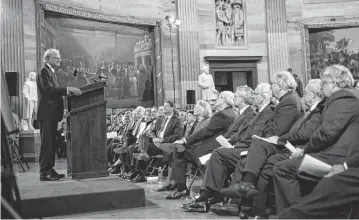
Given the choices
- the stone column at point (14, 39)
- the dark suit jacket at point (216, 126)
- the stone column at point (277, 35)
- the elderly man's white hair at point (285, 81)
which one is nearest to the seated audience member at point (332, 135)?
the elderly man's white hair at point (285, 81)

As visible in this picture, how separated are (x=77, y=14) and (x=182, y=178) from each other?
9468 mm

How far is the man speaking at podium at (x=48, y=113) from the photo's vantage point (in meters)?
5.39

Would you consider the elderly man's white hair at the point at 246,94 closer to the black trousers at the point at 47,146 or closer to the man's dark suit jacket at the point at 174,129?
the man's dark suit jacket at the point at 174,129

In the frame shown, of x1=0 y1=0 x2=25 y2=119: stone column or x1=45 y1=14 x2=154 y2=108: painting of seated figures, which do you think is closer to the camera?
x1=0 y1=0 x2=25 y2=119: stone column

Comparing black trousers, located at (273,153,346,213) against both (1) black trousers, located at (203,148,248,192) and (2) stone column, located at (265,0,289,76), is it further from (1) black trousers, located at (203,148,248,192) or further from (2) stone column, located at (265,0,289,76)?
(2) stone column, located at (265,0,289,76)

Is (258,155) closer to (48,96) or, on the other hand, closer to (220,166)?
(220,166)

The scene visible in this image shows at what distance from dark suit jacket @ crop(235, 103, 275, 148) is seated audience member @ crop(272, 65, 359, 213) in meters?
1.01

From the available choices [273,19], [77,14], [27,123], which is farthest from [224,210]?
[273,19]

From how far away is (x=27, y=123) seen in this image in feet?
40.2

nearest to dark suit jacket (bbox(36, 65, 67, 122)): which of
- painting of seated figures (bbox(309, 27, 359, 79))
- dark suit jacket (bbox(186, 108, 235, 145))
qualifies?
dark suit jacket (bbox(186, 108, 235, 145))

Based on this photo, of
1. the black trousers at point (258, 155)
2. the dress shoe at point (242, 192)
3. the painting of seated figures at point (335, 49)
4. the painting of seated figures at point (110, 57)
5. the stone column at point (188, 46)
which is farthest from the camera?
the painting of seated figures at point (335, 49)

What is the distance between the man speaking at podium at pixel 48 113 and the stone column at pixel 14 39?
7.32 metres

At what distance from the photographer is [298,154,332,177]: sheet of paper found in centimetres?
346

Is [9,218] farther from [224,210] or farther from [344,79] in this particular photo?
[344,79]
